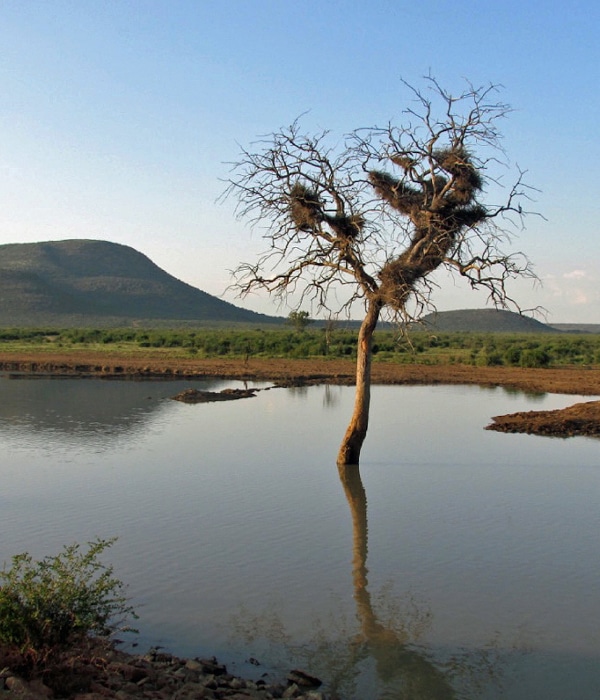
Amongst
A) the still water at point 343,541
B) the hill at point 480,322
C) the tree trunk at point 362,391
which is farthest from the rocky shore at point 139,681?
the hill at point 480,322

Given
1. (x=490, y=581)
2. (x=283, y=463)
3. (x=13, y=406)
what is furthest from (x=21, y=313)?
(x=490, y=581)

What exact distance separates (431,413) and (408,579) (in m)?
14.4

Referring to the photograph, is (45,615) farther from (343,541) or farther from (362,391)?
(362,391)

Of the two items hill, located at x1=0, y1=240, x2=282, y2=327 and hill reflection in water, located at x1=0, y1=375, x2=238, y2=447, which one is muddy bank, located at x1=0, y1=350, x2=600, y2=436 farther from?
hill, located at x1=0, y1=240, x2=282, y2=327

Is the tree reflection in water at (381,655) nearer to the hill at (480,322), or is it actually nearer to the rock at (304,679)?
the rock at (304,679)

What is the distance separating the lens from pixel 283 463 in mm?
14578

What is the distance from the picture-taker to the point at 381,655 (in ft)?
21.1

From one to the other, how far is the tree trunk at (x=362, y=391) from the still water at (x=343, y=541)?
47cm

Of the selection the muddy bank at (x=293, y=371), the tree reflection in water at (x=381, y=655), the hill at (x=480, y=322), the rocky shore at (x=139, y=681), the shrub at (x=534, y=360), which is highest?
the hill at (x=480, y=322)

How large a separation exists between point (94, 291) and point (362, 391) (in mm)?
123835

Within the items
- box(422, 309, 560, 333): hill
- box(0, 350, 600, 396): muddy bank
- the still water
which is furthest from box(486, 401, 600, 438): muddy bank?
box(422, 309, 560, 333): hill

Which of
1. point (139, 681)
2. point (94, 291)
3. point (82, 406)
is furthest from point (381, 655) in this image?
point (94, 291)

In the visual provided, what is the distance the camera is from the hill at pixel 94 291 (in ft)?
376

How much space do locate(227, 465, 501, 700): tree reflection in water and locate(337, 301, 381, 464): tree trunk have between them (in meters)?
6.13
